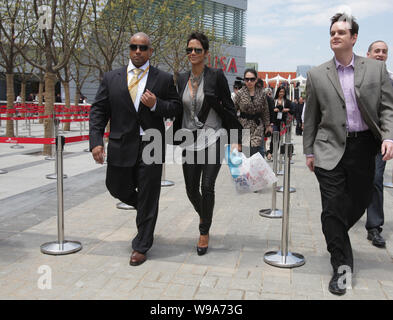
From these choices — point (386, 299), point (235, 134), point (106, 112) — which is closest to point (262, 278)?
point (386, 299)

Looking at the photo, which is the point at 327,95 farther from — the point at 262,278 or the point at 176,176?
the point at 176,176

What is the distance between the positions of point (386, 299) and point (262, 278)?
3.13ft

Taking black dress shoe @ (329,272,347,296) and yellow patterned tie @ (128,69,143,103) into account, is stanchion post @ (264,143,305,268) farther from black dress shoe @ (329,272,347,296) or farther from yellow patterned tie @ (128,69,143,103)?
yellow patterned tie @ (128,69,143,103)

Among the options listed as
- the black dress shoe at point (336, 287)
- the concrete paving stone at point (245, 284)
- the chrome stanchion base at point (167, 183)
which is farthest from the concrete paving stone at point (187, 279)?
the chrome stanchion base at point (167, 183)

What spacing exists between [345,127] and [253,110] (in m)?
3.63

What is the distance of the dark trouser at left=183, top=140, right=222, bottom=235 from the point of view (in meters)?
4.49

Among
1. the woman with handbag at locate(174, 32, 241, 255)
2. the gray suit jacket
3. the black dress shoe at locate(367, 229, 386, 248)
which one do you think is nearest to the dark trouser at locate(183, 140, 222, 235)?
the woman with handbag at locate(174, 32, 241, 255)

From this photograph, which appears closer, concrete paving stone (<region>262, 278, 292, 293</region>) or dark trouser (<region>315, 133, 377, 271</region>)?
concrete paving stone (<region>262, 278, 292, 293</region>)

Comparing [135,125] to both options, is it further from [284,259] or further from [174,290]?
[284,259]

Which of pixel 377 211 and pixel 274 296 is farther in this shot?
pixel 377 211

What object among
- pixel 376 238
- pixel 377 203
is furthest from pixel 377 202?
pixel 376 238

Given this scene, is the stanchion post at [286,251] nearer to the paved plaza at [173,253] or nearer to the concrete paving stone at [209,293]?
the paved plaza at [173,253]

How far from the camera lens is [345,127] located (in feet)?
12.2
